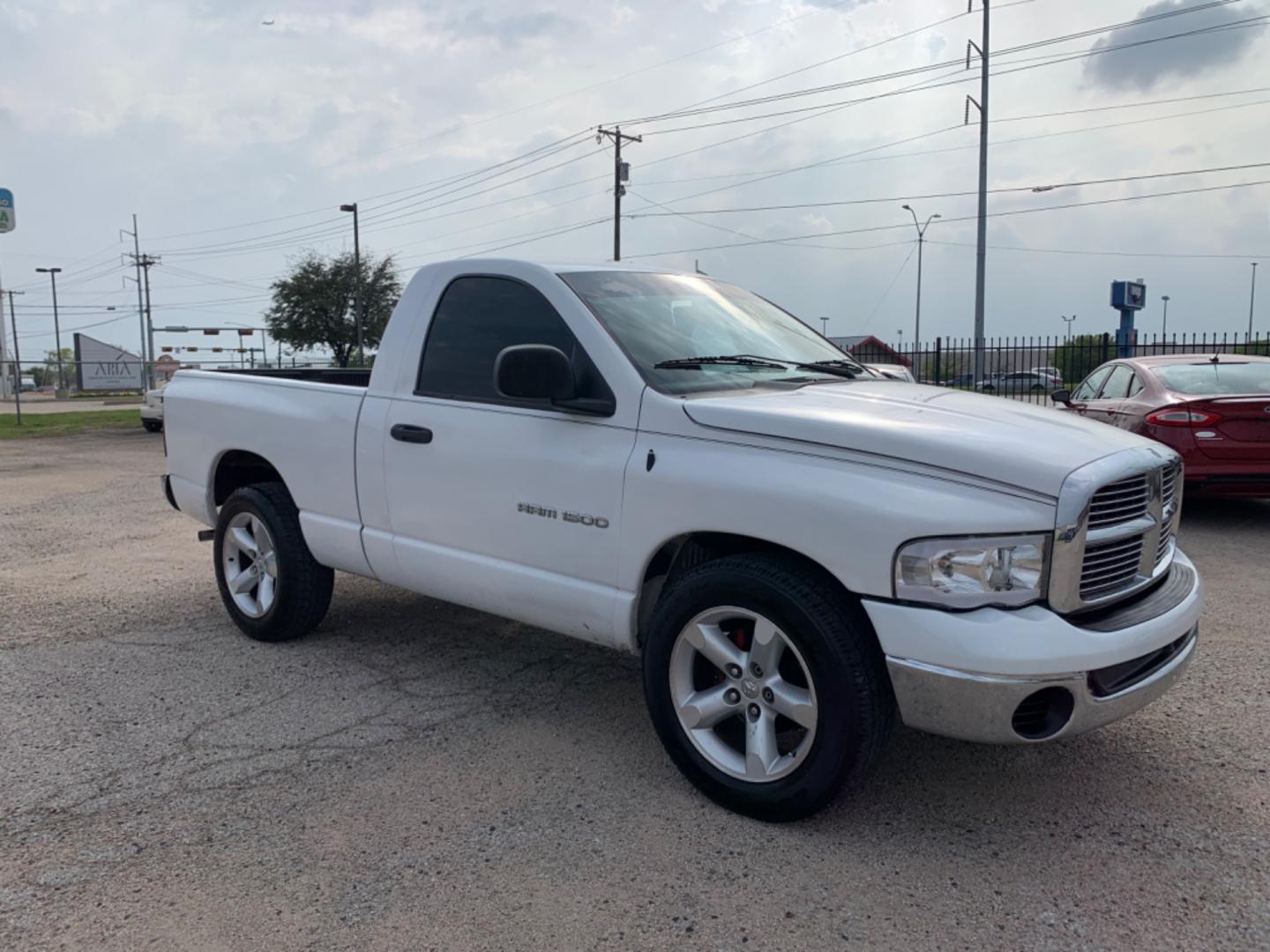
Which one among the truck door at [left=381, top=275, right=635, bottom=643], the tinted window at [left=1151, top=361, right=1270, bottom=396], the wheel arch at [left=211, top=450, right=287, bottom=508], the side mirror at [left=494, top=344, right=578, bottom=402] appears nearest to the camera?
the side mirror at [left=494, top=344, right=578, bottom=402]

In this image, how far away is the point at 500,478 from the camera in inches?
154

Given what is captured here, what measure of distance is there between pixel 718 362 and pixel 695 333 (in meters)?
0.27

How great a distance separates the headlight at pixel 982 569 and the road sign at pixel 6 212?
42.1 meters

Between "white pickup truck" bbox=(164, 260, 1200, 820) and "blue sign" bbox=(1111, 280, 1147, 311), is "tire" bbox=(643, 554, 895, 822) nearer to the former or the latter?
"white pickup truck" bbox=(164, 260, 1200, 820)

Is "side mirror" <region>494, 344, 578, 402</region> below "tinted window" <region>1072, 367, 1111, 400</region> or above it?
above

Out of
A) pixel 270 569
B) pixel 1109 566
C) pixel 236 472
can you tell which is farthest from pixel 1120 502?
pixel 236 472

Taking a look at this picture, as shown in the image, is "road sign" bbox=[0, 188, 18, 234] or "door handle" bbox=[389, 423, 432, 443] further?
"road sign" bbox=[0, 188, 18, 234]

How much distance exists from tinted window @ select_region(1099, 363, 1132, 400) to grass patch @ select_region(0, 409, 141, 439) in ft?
65.3

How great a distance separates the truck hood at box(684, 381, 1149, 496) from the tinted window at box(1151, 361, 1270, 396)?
228 inches

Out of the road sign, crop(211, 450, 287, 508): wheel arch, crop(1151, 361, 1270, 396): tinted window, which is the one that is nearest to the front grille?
crop(211, 450, 287, 508): wheel arch

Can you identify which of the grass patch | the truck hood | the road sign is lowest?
the grass patch

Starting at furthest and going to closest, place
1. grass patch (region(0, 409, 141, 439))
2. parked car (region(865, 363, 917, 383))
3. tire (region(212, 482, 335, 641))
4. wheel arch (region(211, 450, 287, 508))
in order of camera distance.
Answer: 1. grass patch (region(0, 409, 141, 439))
2. wheel arch (region(211, 450, 287, 508))
3. tire (region(212, 482, 335, 641))
4. parked car (region(865, 363, 917, 383))

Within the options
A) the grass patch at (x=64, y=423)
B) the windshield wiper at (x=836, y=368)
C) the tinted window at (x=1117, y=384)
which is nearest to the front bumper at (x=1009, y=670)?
the windshield wiper at (x=836, y=368)

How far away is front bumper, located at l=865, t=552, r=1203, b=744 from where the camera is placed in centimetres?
277
